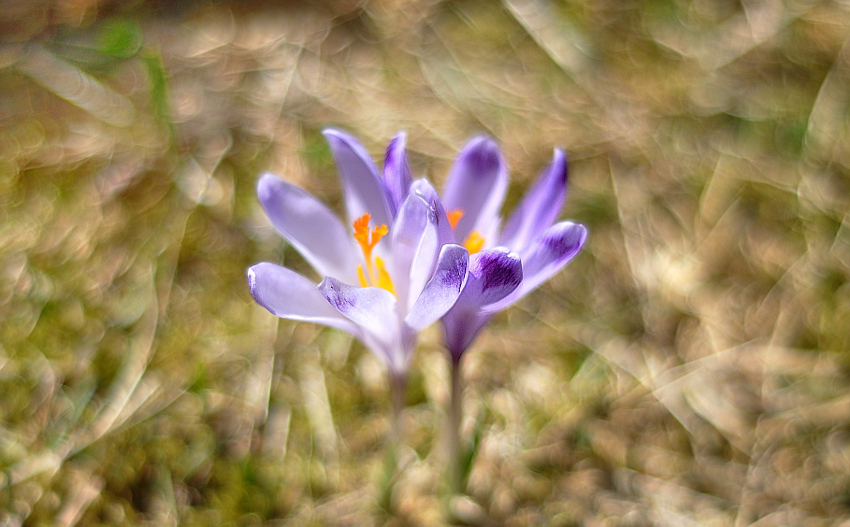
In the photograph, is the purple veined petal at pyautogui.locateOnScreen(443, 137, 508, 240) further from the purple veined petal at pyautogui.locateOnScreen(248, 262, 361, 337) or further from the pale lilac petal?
the purple veined petal at pyautogui.locateOnScreen(248, 262, 361, 337)

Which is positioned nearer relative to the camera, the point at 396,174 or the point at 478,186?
the point at 396,174

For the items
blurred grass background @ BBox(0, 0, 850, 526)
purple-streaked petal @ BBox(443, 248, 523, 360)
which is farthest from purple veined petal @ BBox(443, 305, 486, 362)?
blurred grass background @ BBox(0, 0, 850, 526)

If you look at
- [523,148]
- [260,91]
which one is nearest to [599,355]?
[523,148]

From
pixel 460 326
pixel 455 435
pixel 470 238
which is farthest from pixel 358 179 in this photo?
pixel 455 435

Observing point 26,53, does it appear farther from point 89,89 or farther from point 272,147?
point 272,147

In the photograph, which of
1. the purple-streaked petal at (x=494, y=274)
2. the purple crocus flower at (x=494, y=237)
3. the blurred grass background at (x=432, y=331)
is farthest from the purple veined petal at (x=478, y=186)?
the blurred grass background at (x=432, y=331)

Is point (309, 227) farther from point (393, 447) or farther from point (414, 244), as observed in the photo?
point (393, 447)
